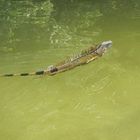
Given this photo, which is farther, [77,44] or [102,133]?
[77,44]

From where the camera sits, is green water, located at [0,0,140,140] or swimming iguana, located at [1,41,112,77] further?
green water, located at [0,0,140,140]

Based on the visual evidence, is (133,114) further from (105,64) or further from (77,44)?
(77,44)

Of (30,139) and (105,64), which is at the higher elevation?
(105,64)

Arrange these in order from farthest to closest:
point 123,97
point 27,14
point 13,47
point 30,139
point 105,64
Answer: point 27,14 → point 13,47 → point 105,64 → point 123,97 → point 30,139

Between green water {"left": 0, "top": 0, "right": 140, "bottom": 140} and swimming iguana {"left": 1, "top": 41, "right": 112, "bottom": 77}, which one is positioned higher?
swimming iguana {"left": 1, "top": 41, "right": 112, "bottom": 77}

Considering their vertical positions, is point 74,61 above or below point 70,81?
above

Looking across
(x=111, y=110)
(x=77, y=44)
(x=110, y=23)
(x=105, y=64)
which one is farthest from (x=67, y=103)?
(x=110, y=23)

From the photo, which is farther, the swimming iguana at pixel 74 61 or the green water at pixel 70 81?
the green water at pixel 70 81

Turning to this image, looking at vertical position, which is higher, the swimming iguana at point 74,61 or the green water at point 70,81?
the swimming iguana at point 74,61
